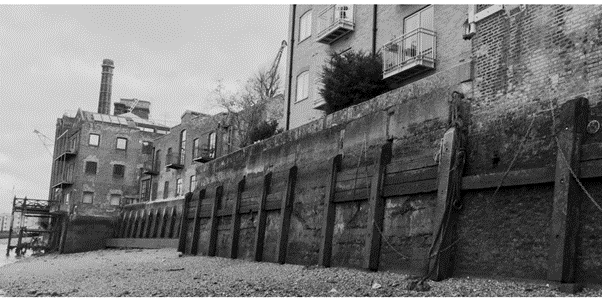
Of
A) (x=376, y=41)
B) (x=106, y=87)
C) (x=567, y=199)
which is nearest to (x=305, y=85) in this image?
(x=376, y=41)

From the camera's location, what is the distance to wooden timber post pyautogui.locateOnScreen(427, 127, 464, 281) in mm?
11125

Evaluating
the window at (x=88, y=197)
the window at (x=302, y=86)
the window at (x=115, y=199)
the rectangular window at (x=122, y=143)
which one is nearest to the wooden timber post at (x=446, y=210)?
the window at (x=302, y=86)

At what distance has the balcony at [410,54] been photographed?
18656 mm

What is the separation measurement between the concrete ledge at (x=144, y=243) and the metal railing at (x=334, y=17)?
11.8 m

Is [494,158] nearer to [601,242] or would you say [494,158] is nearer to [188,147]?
[601,242]

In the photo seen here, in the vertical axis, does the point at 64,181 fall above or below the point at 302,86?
below

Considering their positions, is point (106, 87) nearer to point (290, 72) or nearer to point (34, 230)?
point (34, 230)

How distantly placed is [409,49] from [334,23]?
15.0 ft

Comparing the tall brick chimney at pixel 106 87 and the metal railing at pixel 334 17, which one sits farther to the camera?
the tall brick chimney at pixel 106 87

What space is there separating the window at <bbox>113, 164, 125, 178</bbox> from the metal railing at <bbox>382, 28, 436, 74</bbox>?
132ft

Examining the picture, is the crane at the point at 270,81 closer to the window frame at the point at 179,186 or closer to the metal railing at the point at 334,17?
the window frame at the point at 179,186

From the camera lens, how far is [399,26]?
2072cm

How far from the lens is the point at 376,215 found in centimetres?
1320

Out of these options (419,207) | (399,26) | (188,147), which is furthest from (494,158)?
A: (188,147)
